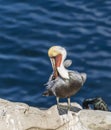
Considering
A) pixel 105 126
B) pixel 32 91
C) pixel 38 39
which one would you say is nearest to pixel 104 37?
pixel 38 39

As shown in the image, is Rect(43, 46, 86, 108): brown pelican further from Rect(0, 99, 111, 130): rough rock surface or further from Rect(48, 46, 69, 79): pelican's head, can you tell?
Rect(0, 99, 111, 130): rough rock surface

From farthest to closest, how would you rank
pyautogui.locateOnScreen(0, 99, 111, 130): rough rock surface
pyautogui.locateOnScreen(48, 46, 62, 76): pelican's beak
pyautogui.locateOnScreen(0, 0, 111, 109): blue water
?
pyautogui.locateOnScreen(0, 0, 111, 109): blue water → pyautogui.locateOnScreen(0, 99, 111, 130): rough rock surface → pyautogui.locateOnScreen(48, 46, 62, 76): pelican's beak

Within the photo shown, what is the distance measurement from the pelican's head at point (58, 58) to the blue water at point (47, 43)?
567 cm

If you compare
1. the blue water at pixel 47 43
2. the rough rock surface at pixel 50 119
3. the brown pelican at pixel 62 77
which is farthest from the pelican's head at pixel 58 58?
the blue water at pixel 47 43

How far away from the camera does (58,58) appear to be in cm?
1052

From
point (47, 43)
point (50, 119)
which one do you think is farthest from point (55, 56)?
point (47, 43)

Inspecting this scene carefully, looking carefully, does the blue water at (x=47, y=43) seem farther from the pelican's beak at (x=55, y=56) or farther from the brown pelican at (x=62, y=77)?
the pelican's beak at (x=55, y=56)

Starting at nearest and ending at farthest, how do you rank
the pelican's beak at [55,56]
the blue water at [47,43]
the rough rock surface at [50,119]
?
1. the pelican's beak at [55,56]
2. the rough rock surface at [50,119]
3. the blue water at [47,43]

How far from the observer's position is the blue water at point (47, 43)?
16938 mm

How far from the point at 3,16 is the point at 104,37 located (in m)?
3.73

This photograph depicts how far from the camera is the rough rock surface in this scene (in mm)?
11273


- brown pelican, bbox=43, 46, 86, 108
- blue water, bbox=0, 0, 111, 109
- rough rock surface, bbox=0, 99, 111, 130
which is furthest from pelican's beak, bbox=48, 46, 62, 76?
blue water, bbox=0, 0, 111, 109

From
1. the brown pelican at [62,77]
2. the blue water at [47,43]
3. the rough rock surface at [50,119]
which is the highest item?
A: the blue water at [47,43]

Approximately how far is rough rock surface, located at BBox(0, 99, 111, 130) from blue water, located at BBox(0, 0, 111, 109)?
4647 millimetres
